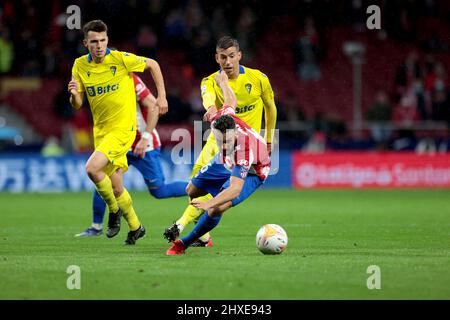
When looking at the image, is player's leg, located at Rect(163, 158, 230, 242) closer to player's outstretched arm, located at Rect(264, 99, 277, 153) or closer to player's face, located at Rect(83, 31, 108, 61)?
player's outstretched arm, located at Rect(264, 99, 277, 153)

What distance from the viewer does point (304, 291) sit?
24.5ft

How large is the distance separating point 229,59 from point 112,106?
1608mm

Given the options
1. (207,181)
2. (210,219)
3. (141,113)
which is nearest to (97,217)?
(141,113)

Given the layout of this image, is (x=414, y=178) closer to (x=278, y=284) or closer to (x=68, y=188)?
(x=68, y=188)

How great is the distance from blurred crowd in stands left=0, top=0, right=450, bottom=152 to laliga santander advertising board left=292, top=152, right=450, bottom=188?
937 millimetres

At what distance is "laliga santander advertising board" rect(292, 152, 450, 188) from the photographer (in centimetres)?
2364

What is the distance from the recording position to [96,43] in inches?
437

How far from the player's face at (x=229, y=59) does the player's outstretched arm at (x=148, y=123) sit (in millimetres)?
1130

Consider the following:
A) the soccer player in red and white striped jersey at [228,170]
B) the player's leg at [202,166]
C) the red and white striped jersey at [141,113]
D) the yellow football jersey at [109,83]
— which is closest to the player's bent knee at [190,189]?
the soccer player in red and white striped jersey at [228,170]

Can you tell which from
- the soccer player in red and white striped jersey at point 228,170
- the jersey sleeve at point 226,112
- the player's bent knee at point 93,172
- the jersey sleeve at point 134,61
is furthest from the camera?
the jersey sleeve at point 134,61

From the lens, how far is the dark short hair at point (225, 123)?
30.9 ft

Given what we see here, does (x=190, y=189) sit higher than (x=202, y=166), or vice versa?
(x=202, y=166)

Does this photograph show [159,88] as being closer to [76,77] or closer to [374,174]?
[76,77]

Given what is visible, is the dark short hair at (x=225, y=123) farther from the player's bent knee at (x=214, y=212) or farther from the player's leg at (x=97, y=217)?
the player's leg at (x=97, y=217)
